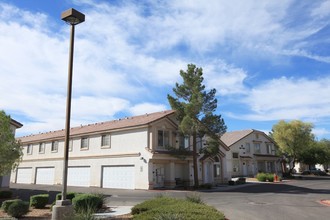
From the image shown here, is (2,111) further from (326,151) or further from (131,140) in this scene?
(326,151)

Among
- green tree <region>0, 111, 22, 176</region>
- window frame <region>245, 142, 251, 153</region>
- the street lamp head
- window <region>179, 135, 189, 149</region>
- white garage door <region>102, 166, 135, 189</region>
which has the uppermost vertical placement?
the street lamp head

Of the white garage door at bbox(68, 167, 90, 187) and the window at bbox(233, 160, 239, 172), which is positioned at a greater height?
the window at bbox(233, 160, 239, 172)

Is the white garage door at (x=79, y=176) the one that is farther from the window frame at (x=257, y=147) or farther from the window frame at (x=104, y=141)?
the window frame at (x=257, y=147)

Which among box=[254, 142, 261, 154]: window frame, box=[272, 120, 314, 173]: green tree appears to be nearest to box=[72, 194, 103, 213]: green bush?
box=[272, 120, 314, 173]: green tree

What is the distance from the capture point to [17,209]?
39.4 ft

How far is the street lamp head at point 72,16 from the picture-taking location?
10755 mm

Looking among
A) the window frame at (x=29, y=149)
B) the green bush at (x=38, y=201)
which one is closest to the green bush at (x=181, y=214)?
the green bush at (x=38, y=201)

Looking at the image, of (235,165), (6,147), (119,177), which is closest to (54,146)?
(119,177)

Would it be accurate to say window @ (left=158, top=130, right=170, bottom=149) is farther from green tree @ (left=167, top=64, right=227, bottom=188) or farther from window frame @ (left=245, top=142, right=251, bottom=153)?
window frame @ (left=245, top=142, right=251, bottom=153)

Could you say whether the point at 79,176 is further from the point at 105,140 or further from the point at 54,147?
the point at 54,147

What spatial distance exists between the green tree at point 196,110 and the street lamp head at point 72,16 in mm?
19052

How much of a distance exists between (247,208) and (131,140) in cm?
1692

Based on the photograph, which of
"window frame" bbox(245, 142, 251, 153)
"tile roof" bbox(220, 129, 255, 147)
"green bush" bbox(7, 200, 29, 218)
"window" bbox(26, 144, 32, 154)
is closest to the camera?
"green bush" bbox(7, 200, 29, 218)

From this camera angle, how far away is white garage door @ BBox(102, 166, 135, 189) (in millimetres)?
29859
